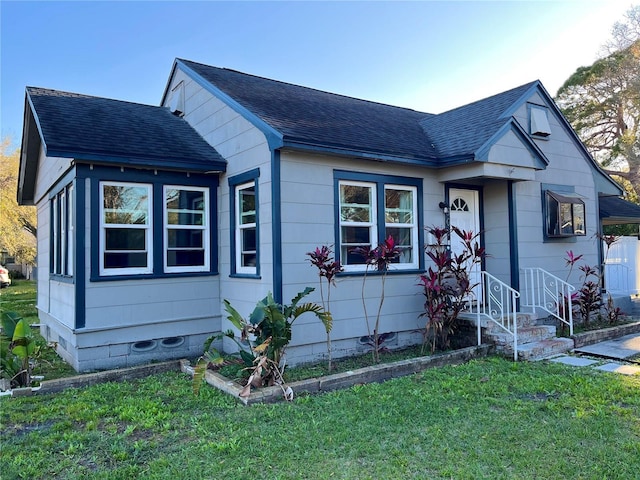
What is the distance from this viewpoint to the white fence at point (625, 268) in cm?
1384

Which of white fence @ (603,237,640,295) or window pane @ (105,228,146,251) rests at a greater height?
window pane @ (105,228,146,251)

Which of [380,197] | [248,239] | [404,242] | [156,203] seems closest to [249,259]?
[248,239]

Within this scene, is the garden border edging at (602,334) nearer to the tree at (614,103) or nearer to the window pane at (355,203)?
the window pane at (355,203)

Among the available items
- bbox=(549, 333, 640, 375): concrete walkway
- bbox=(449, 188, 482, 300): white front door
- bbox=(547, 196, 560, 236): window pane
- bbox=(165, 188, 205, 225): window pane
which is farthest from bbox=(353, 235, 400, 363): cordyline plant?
bbox=(547, 196, 560, 236): window pane

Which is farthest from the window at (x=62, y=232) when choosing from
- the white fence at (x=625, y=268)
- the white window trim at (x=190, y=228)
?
the white fence at (x=625, y=268)

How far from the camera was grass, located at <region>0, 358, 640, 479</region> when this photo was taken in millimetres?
3404

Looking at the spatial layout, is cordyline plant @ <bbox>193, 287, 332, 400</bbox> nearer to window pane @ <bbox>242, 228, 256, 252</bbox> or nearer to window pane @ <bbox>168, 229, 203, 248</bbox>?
window pane @ <bbox>242, 228, 256, 252</bbox>

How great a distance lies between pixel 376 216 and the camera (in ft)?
24.3

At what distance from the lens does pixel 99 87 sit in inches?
682

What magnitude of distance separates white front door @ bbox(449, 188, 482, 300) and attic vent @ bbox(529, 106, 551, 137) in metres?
1.92

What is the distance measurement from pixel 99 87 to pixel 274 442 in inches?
690

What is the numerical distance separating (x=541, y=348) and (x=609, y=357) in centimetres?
101

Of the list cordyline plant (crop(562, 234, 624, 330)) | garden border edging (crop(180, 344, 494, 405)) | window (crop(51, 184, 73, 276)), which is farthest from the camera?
cordyline plant (crop(562, 234, 624, 330))

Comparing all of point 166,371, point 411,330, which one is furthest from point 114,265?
point 411,330
